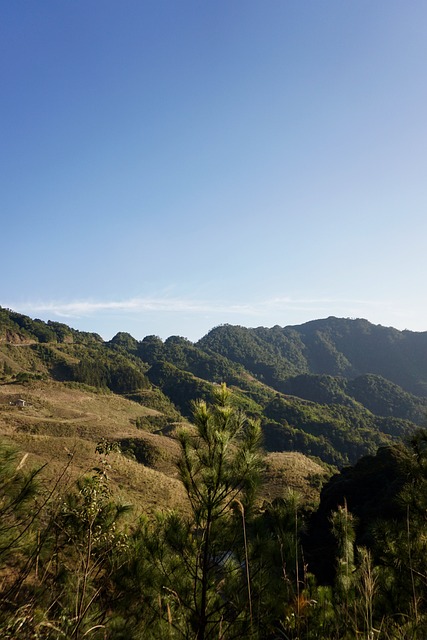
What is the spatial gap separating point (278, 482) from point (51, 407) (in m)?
45.9

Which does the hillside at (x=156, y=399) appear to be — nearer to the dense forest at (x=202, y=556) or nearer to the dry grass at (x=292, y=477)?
the dry grass at (x=292, y=477)

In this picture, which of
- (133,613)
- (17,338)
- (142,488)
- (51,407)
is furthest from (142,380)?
(133,613)

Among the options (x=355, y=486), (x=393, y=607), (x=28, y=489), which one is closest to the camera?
(x=28, y=489)

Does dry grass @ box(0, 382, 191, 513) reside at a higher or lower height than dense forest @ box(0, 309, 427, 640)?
lower

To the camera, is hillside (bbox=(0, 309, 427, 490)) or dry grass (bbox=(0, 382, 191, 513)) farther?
hillside (bbox=(0, 309, 427, 490))

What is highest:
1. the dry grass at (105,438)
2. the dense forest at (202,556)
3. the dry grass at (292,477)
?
the dense forest at (202,556)

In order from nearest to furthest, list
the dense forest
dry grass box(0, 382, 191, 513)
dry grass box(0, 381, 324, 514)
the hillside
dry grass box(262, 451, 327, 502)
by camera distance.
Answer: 1. the dense forest
2. dry grass box(0, 382, 191, 513)
3. dry grass box(0, 381, 324, 514)
4. dry grass box(262, 451, 327, 502)
5. the hillside

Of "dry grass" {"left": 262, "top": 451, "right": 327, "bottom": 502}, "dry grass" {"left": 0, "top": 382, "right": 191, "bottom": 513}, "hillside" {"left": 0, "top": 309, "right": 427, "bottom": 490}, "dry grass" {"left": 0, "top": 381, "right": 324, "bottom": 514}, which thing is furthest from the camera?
"hillside" {"left": 0, "top": 309, "right": 427, "bottom": 490}

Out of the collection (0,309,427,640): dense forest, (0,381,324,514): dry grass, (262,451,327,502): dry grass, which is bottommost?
(262,451,327,502): dry grass

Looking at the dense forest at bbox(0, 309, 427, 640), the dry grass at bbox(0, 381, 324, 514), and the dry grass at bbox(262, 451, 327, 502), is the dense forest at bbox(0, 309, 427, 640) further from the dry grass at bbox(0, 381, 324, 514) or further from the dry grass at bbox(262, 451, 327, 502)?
the dry grass at bbox(262, 451, 327, 502)

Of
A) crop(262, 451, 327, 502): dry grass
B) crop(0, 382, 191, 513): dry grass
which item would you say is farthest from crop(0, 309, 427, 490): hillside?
crop(262, 451, 327, 502): dry grass

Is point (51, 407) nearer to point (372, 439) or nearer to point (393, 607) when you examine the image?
point (393, 607)

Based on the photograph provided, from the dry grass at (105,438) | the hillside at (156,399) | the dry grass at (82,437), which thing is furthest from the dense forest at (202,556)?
the hillside at (156,399)

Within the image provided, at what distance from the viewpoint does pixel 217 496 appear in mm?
4879
